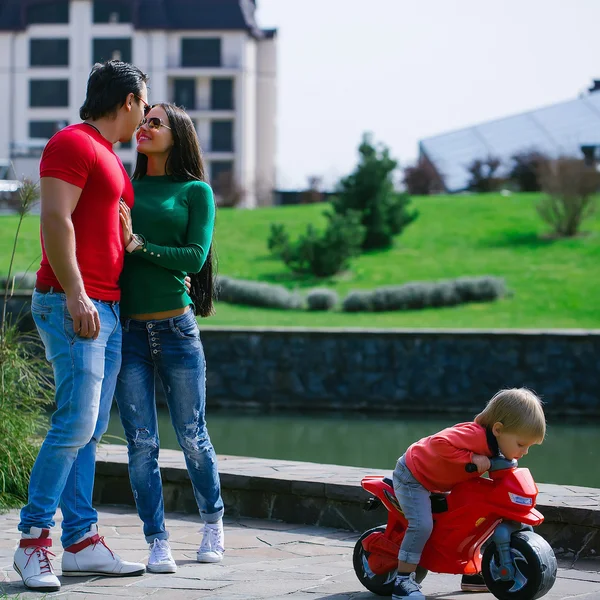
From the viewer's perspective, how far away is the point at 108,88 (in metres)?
4.24

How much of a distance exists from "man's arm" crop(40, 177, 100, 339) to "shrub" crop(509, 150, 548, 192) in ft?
94.4

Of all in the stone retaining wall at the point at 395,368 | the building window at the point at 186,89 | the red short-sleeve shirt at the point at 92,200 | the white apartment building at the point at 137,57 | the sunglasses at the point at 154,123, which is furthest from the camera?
the building window at the point at 186,89

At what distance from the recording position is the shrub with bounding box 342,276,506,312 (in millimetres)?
18766

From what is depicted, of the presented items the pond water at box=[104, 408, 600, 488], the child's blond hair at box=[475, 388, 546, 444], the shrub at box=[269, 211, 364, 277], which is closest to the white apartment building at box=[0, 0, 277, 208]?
the shrub at box=[269, 211, 364, 277]

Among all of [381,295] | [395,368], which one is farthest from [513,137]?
[395,368]

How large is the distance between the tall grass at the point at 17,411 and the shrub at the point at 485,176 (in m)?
28.7

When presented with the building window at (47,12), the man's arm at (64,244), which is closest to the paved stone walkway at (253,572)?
the man's arm at (64,244)

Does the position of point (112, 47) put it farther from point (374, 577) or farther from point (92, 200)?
point (374, 577)

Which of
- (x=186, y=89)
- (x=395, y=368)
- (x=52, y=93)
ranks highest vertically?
(x=186, y=89)

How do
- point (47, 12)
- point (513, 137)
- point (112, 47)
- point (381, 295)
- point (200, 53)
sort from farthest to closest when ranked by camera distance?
1. point (200, 53)
2. point (47, 12)
3. point (112, 47)
4. point (513, 137)
5. point (381, 295)

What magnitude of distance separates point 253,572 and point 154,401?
0.77 metres

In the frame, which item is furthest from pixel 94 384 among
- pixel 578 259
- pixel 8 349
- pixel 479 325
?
pixel 578 259

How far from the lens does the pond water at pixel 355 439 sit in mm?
8945

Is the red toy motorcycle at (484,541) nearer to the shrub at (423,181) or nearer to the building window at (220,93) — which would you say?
the shrub at (423,181)
